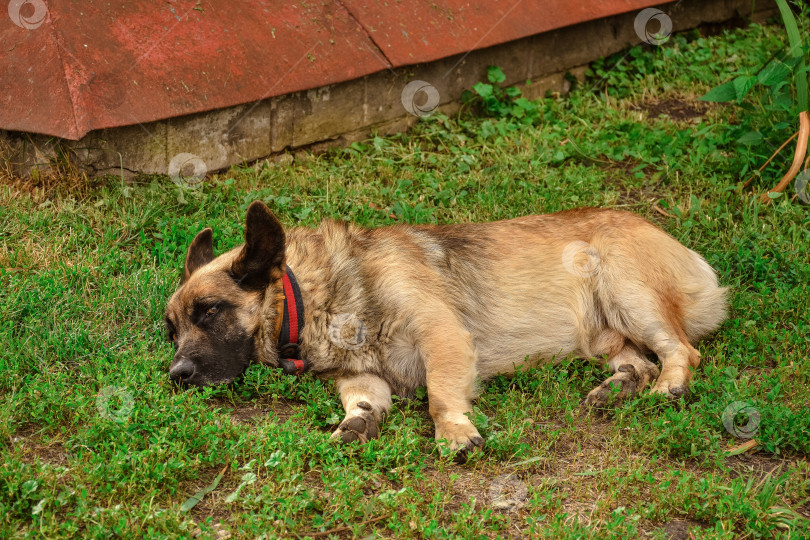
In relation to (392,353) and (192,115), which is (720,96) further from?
→ (192,115)

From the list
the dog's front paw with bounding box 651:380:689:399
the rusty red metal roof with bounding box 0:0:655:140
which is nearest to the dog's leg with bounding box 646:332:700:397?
the dog's front paw with bounding box 651:380:689:399

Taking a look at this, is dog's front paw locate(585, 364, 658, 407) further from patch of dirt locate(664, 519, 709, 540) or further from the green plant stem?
the green plant stem

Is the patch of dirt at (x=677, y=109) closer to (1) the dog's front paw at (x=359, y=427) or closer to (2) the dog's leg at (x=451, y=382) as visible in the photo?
(2) the dog's leg at (x=451, y=382)

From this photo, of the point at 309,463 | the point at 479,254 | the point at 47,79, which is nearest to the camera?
the point at 309,463

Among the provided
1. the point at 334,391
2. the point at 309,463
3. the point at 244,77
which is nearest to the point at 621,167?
the point at 244,77

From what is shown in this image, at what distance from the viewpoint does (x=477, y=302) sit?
4941mm

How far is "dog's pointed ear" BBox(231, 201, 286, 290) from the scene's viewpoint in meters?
4.32


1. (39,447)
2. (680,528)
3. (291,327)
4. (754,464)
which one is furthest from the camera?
(291,327)

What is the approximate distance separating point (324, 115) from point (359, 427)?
3735mm

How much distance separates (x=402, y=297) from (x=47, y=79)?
3198 mm

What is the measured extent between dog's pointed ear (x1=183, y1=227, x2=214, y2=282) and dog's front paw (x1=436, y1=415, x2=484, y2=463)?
1.80 metres

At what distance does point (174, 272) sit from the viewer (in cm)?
532

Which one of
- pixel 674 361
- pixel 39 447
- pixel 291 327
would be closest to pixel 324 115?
pixel 291 327

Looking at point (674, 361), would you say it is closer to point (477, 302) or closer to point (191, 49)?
point (477, 302)
